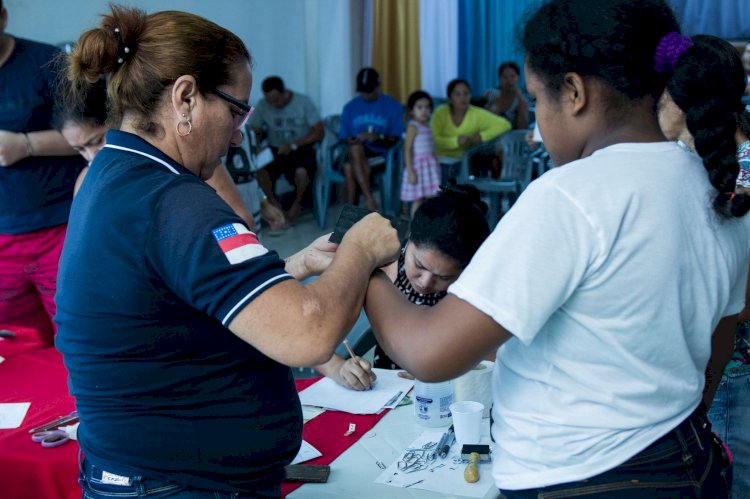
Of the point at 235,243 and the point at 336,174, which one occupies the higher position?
the point at 235,243

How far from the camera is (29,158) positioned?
104 inches

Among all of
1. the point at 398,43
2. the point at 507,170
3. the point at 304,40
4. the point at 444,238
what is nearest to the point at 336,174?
the point at 507,170

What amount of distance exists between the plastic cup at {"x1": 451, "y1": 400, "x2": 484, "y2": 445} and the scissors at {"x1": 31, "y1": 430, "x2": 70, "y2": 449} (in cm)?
92

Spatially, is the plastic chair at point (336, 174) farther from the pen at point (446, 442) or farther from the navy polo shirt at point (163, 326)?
the navy polo shirt at point (163, 326)

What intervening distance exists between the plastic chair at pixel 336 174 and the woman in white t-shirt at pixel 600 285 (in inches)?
246

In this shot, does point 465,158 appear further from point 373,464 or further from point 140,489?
point 140,489

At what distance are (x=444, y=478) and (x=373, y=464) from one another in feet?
0.58

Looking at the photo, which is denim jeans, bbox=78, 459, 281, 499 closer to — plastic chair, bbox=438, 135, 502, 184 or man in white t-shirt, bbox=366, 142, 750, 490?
man in white t-shirt, bbox=366, 142, 750, 490

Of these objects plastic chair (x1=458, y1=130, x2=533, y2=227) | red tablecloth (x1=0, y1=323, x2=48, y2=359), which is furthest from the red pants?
plastic chair (x1=458, y1=130, x2=533, y2=227)

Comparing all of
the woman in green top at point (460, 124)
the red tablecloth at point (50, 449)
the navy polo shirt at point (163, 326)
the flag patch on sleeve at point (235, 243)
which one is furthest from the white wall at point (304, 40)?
the flag patch on sleeve at point (235, 243)

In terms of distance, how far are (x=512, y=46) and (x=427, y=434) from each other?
100 centimetres

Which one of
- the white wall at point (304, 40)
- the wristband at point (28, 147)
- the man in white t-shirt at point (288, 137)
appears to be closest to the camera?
the wristband at point (28, 147)

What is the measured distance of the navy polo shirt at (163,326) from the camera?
1036 mm

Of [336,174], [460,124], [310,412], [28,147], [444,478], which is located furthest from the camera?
[336,174]
